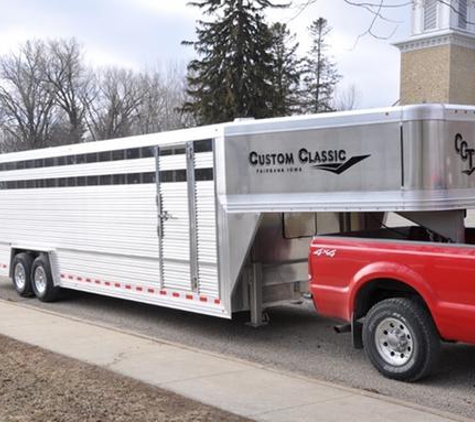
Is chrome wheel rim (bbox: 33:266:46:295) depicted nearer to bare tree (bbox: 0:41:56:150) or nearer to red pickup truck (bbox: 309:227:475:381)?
red pickup truck (bbox: 309:227:475:381)

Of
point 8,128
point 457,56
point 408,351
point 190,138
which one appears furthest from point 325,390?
point 8,128

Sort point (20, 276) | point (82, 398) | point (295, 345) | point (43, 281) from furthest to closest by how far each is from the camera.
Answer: point (20, 276), point (43, 281), point (295, 345), point (82, 398)

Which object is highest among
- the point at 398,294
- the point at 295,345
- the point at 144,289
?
the point at 398,294

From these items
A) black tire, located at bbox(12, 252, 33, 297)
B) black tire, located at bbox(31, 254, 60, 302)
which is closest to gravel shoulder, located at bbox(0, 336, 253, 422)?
black tire, located at bbox(31, 254, 60, 302)

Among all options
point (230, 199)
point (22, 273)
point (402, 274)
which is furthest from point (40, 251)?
point (402, 274)

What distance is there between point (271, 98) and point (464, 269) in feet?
86.8

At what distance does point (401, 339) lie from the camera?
6.53m

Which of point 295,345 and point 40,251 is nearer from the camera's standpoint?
point 295,345

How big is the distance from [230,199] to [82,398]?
3117mm

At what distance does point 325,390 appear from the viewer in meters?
5.90

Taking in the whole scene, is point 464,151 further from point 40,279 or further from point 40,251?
point 40,279

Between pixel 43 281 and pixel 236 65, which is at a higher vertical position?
pixel 236 65

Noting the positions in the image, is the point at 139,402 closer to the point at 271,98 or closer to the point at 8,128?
the point at 271,98

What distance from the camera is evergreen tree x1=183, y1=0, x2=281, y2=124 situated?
3066 cm
